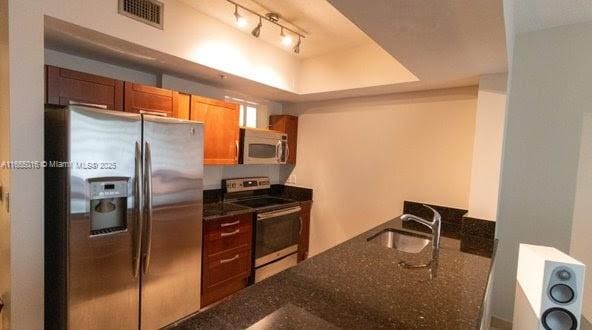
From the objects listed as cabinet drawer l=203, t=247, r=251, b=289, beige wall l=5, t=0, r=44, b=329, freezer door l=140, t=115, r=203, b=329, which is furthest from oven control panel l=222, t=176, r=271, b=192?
beige wall l=5, t=0, r=44, b=329

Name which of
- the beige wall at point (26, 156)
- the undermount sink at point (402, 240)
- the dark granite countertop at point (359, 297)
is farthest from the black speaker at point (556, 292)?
the beige wall at point (26, 156)

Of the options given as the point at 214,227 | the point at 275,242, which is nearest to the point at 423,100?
the point at 275,242

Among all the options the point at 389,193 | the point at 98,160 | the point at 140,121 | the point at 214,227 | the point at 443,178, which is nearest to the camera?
the point at 98,160

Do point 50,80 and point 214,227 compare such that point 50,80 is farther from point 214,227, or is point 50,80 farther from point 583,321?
point 583,321

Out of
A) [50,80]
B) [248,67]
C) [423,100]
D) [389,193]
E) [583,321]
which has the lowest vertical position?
[583,321]

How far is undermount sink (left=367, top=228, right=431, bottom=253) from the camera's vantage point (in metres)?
2.08

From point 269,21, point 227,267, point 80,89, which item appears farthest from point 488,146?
point 80,89

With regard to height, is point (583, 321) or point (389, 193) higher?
point (389, 193)

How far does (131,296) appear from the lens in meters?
1.81

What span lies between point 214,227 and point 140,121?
42.8 inches

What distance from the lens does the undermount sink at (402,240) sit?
208cm

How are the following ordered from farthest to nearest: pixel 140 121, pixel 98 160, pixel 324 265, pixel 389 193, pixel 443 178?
pixel 389 193 < pixel 443 178 < pixel 140 121 < pixel 98 160 < pixel 324 265

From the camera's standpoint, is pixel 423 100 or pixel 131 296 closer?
pixel 131 296

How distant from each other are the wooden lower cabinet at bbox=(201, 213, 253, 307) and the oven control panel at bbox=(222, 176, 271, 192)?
53 centimetres
